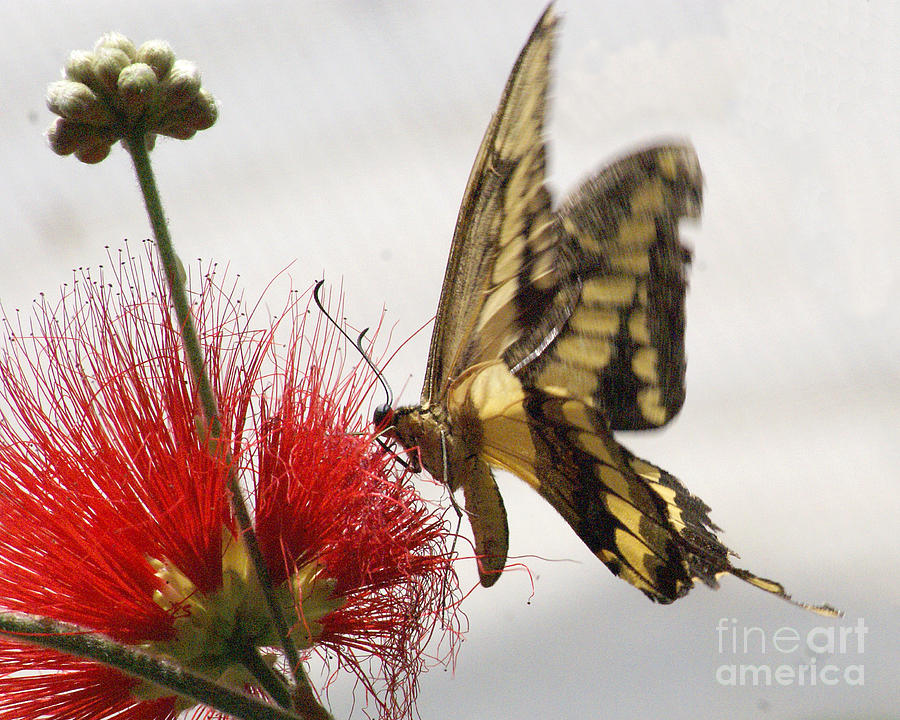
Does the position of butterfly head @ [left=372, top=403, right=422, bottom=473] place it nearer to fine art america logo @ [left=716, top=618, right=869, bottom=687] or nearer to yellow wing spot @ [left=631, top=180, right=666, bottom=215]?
yellow wing spot @ [left=631, top=180, right=666, bottom=215]

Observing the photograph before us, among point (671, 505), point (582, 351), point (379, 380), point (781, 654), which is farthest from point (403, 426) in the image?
point (781, 654)

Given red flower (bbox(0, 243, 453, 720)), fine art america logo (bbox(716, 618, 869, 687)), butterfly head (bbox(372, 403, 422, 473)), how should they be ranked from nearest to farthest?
red flower (bbox(0, 243, 453, 720))
butterfly head (bbox(372, 403, 422, 473))
fine art america logo (bbox(716, 618, 869, 687))

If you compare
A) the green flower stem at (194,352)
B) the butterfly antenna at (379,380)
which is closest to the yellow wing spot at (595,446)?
the butterfly antenna at (379,380)

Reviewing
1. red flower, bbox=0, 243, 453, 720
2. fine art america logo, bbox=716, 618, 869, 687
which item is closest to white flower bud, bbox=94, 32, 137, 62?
red flower, bbox=0, 243, 453, 720

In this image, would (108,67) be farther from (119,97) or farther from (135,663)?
(135,663)

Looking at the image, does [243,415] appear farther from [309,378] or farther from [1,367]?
[1,367]

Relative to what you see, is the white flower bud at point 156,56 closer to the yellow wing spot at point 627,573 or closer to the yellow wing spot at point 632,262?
the yellow wing spot at point 632,262
